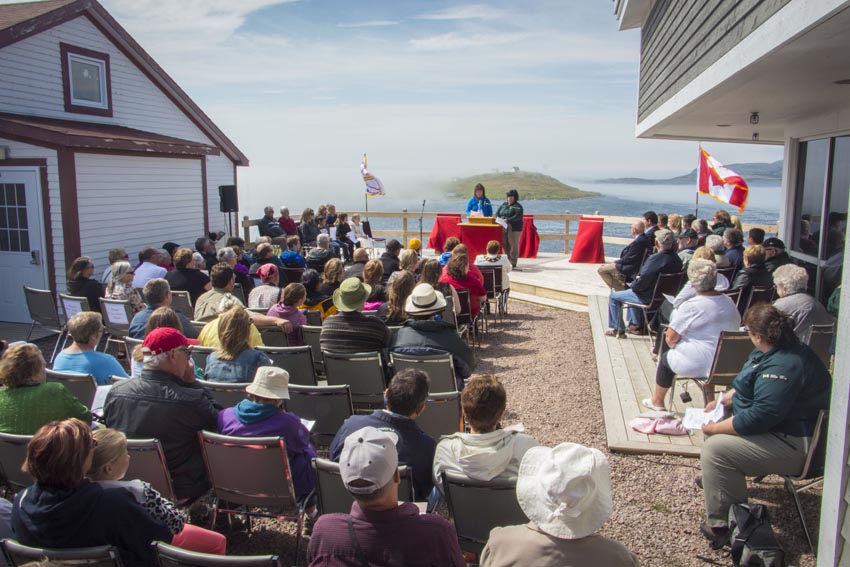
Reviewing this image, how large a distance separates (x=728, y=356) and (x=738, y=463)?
1.28 m

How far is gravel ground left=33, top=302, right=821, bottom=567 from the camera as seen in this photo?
3623 mm

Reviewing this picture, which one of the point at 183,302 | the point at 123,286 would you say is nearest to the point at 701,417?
the point at 183,302

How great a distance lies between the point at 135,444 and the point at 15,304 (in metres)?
8.39

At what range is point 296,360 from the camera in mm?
4930

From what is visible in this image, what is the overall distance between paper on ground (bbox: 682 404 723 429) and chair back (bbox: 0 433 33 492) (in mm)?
3698

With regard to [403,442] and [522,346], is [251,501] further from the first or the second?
[522,346]

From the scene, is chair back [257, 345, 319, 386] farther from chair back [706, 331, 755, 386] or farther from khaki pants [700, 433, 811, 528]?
chair back [706, 331, 755, 386]

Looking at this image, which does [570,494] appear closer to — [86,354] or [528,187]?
[86,354]

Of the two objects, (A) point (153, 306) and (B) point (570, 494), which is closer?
(B) point (570, 494)

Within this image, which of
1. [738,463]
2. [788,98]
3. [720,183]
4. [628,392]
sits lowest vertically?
[628,392]

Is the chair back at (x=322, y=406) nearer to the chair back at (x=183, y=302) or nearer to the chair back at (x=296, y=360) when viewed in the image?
the chair back at (x=296, y=360)

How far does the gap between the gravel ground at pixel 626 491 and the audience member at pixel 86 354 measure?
1.45 metres

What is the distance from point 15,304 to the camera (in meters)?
9.86

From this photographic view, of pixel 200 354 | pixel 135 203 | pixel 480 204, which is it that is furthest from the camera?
pixel 480 204
